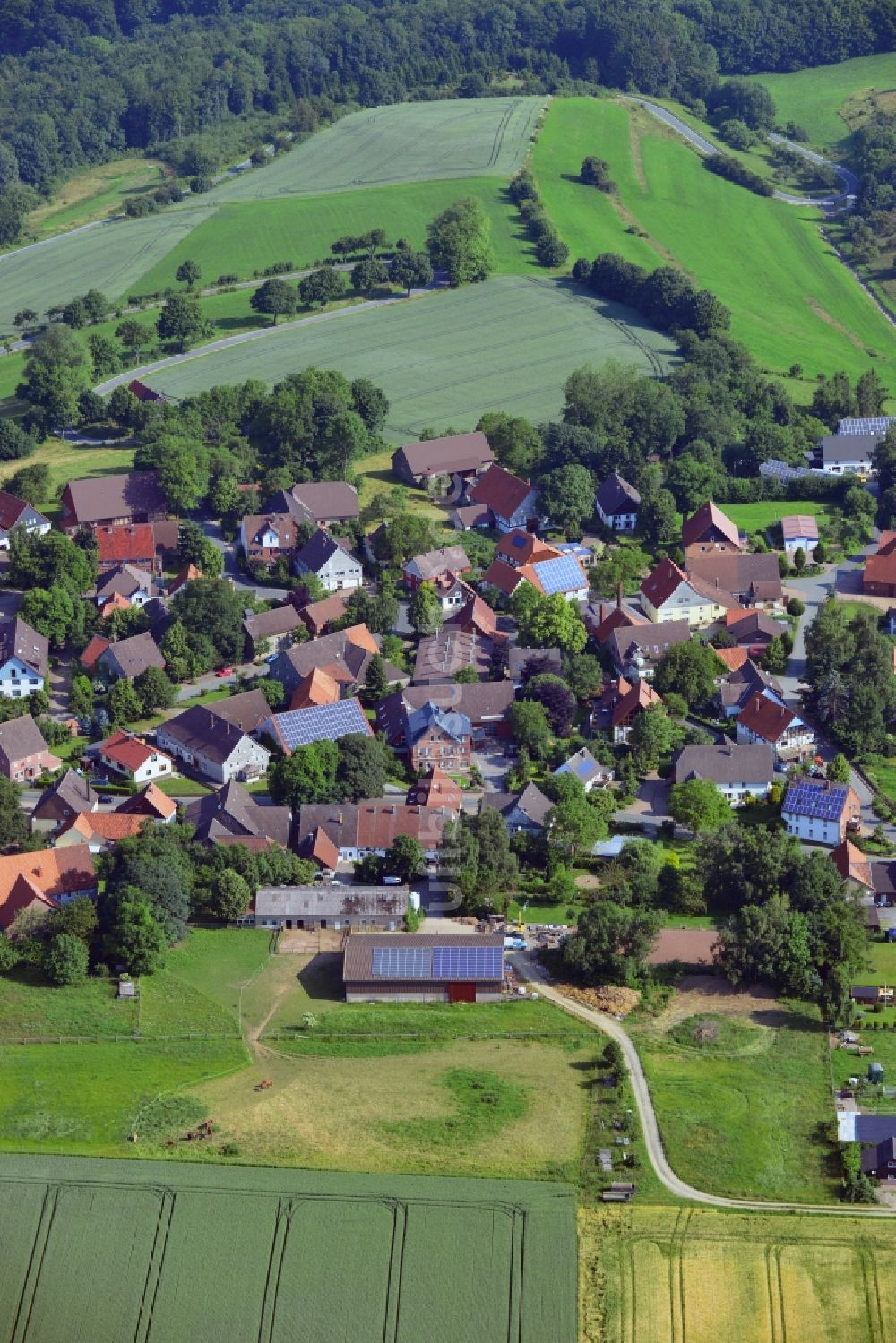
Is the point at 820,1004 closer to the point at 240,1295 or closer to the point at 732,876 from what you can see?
the point at 732,876

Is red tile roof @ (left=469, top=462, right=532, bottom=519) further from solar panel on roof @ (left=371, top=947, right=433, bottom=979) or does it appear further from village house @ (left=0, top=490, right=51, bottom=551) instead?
solar panel on roof @ (left=371, top=947, right=433, bottom=979)

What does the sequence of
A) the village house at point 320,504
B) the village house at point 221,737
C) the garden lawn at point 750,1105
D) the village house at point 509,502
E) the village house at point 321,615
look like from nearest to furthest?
1. the garden lawn at point 750,1105
2. the village house at point 221,737
3. the village house at point 321,615
4. the village house at point 320,504
5. the village house at point 509,502

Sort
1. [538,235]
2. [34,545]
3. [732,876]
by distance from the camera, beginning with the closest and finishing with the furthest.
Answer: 1. [732,876]
2. [34,545]
3. [538,235]

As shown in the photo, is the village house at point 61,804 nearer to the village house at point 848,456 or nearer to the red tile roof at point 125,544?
the red tile roof at point 125,544

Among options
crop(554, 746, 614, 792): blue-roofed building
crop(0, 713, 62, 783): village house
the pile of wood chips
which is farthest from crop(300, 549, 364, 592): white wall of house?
the pile of wood chips

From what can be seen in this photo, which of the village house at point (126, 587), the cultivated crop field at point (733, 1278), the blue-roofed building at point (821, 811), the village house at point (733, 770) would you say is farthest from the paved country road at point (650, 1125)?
the village house at point (126, 587)

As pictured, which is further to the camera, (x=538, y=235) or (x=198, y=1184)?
(x=538, y=235)

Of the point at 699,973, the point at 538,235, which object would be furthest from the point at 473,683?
the point at 538,235

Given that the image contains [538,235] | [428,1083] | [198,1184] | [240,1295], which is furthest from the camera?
[538,235]
